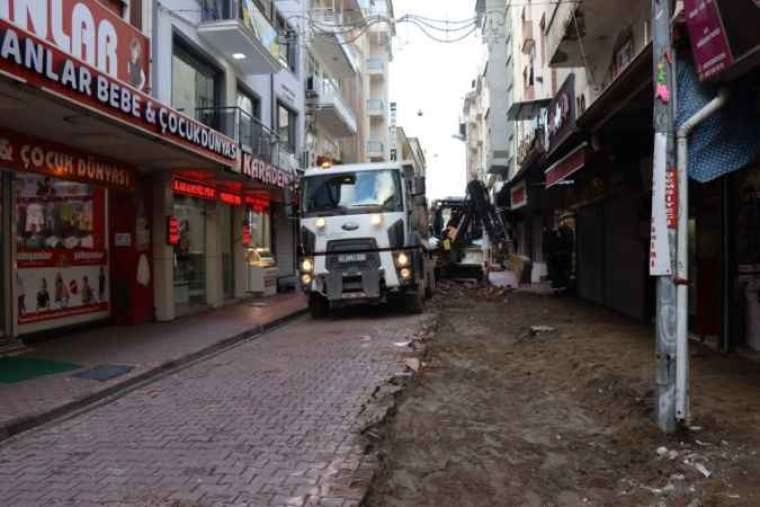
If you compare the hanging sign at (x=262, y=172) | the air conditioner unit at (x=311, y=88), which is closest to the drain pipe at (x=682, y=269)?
the hanging sign at (x=262, y=172)

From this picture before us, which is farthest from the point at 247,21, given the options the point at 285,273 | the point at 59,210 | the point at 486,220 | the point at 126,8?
the point at 486,220

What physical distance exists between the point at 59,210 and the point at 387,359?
6067mm

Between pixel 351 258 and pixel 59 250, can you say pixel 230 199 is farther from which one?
pixel 59 250

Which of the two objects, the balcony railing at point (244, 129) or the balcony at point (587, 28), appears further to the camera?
the balcony railing at point (244, 129)

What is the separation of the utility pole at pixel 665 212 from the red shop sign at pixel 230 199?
44.5 feet

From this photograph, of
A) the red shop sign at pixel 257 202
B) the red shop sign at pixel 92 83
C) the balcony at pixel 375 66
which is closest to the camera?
the red shop sign at pixel 92 83

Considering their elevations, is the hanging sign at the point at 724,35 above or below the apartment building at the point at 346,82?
below

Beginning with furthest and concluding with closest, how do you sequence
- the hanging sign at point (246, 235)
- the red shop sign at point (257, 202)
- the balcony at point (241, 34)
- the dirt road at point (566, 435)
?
the red shop sign at point (257, 202) < the hanging sign at point (246, 235) < the balcony at point (241, 34) < the dirt road at point (566, 435)

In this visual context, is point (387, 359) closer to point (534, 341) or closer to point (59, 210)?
point (534, 341)

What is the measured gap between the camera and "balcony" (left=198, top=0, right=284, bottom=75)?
16734 mm

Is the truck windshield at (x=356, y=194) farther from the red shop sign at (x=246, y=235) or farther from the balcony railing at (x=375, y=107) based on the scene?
the balcony railing at (x=375, y=107)

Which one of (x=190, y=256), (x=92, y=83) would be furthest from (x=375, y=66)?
(x=92, y=83)

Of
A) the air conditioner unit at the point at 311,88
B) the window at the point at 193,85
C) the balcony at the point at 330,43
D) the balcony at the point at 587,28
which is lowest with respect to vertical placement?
the window at the point at 193,85

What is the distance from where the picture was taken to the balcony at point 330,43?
2829cm
